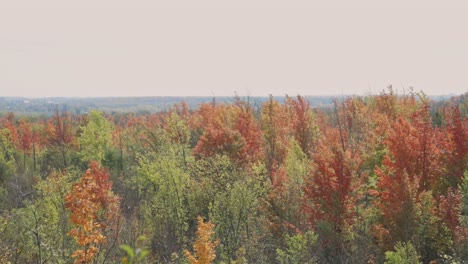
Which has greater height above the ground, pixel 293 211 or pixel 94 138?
pixel 94 138

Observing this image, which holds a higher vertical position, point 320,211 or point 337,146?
point 337,146

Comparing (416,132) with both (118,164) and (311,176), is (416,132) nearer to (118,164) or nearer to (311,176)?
(311,176)

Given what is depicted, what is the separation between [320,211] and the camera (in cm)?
3052

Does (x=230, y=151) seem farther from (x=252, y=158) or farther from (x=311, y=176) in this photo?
(x=311, y=176)

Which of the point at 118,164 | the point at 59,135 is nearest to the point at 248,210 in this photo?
the point at 118,164

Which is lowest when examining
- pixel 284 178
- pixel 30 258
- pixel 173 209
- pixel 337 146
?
pixel 30 258

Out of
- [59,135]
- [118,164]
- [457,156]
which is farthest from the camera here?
[59,135]

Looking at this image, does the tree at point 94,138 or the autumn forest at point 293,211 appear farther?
the tree at point 94,138

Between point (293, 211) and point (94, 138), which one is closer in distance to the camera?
point (293, 211)

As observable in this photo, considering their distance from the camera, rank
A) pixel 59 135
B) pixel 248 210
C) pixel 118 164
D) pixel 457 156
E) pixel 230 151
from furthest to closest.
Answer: pixel 59 135, pixel 118 164, pixel 230 151, pixel 457 156, pixel 248 210

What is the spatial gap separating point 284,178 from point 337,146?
4671 mm

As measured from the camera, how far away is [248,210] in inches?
1147

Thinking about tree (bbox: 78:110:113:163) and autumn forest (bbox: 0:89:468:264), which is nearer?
autumn forest (bbox: 0:89:468:264)

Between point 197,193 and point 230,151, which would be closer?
point 197,193
